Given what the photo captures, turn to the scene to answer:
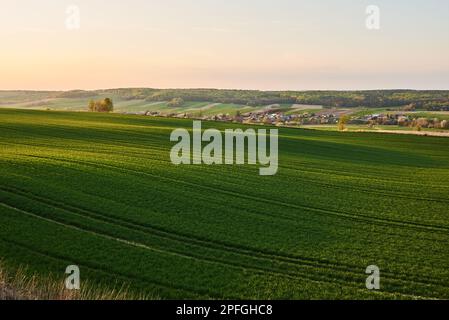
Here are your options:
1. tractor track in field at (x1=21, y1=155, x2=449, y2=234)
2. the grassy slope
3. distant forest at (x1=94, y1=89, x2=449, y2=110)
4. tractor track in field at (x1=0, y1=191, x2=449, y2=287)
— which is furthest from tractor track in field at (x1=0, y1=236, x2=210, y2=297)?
distant forest at (x1=94, y1=89, x2=449, y2=110)

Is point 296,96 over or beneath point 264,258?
over

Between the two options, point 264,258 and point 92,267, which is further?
point 264,258

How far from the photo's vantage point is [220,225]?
67.5 feet

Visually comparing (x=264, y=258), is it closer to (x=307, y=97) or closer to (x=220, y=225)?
(x=220, y=225)

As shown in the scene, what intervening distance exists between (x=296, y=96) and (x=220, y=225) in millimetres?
155971

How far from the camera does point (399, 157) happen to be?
51375 millimetres

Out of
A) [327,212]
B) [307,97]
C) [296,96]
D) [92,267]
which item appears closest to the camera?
[92,267]

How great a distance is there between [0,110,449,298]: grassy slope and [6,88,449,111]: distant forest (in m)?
115

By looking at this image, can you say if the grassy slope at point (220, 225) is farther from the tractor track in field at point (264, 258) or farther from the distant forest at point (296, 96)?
the distant forest at point (296, 96)

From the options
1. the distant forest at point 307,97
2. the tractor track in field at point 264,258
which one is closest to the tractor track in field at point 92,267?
the tractor track in field at point 264,258

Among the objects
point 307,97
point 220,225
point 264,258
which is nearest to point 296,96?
point 307,97

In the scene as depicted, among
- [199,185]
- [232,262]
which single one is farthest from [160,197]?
[232,262]

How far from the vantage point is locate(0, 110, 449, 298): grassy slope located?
15.2m
